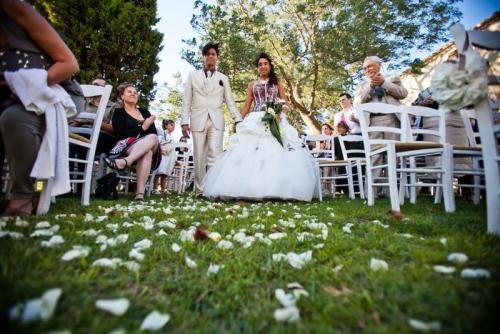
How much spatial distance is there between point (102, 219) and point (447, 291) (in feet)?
8.02

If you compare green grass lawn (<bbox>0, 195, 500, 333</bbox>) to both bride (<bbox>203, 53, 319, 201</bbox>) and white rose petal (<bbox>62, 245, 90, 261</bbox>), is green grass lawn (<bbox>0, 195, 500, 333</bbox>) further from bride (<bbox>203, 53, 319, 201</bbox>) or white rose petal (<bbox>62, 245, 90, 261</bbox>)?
bride (<bbox>203, 53, 319, 201</bbox>)

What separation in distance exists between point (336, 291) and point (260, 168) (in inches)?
151

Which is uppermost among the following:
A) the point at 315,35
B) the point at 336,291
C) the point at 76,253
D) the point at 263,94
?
the point at 315,35

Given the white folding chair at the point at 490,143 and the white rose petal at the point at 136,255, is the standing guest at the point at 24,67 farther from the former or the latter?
the white folding chair at the point at 490,143

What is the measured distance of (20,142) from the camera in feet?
7.44

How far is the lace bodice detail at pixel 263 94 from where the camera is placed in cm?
574

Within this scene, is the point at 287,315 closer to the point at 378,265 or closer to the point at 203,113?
the point at 378,265

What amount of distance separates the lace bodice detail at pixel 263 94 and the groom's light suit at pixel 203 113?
47 centimetres

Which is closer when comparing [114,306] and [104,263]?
[114,306]

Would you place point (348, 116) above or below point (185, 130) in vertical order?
above

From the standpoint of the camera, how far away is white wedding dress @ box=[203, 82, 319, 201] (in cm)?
487

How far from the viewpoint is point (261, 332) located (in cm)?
92

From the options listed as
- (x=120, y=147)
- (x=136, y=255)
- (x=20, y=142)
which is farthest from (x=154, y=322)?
(x=120, y=147)

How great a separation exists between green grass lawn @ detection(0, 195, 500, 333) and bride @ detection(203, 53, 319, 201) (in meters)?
2.81
